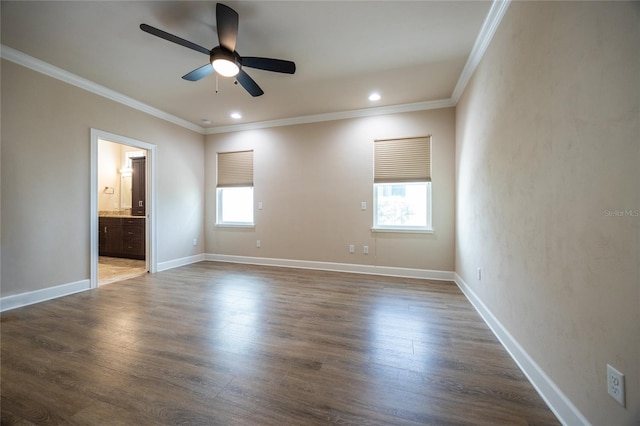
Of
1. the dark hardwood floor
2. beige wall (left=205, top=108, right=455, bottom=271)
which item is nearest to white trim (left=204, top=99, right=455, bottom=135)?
beige wall (left=205, top=108, right=455, bottom=271)

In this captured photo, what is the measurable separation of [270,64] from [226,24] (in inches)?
18.7

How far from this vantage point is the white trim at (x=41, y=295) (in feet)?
8.84

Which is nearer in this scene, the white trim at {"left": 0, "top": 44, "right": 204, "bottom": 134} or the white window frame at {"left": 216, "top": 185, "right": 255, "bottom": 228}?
the white trim at {"left": 0, "top": 44, "right": 204, "bottom": 134}

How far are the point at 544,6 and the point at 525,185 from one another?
41.5 inches

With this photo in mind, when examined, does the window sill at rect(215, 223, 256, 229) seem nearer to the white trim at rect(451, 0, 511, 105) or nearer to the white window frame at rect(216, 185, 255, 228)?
the white window frame at rect(216, 185, 255, 228)

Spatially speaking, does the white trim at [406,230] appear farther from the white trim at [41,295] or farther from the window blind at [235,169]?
the white trim at [41,295]

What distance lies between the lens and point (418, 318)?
249 cm

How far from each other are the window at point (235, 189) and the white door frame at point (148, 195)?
1.21 m

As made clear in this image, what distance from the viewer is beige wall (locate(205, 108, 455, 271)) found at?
390cm

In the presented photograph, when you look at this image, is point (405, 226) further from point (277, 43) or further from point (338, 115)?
point (277, 43)

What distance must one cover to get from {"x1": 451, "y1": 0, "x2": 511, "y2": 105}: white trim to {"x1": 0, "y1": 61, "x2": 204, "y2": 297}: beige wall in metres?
4.76

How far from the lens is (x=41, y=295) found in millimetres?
2943

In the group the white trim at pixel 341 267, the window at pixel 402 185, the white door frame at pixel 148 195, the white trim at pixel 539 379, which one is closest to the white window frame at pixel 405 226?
the window at pixel 402 185

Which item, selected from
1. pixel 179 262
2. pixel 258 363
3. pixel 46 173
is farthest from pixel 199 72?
pixel 179 262
